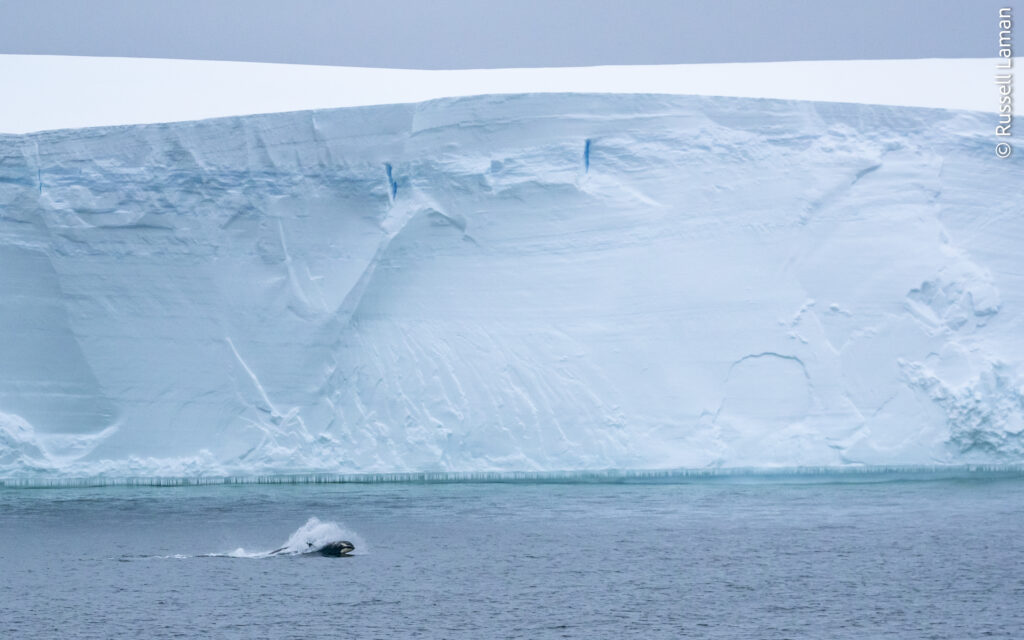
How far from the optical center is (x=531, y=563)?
9.58m

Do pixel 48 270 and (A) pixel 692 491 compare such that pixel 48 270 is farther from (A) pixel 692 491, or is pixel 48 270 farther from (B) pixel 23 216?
(A) pixel 692 491

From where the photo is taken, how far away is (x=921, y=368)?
13047 millimetres

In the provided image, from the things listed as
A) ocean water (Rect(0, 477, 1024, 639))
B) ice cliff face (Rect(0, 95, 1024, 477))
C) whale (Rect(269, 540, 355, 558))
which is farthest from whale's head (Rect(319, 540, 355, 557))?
ice cliff face (Rect(0, 95, 1024, 477))

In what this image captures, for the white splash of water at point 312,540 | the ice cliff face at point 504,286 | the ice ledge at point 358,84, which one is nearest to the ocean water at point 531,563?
the white splash of water at point 312,540

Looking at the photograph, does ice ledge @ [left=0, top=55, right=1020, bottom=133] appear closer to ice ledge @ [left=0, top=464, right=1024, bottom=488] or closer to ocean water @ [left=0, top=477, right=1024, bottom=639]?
ice ledge @ [left=0, top=464, right=1024, bottom=488]

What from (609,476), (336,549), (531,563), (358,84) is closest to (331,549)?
(336,549)

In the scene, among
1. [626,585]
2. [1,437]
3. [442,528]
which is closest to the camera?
[626,585]

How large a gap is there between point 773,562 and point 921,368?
4207mm

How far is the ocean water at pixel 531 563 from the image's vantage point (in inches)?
309

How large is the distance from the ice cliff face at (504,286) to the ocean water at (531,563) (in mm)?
577

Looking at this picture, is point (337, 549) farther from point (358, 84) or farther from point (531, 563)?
point (358, 84)

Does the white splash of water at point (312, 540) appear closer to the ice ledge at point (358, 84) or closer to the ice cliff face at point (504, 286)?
the ice cliff face at point (504, 286)

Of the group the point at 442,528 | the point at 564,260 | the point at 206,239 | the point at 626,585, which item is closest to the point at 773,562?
the point at 626,585

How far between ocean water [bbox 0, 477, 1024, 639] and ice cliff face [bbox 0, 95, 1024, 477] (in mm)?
577
